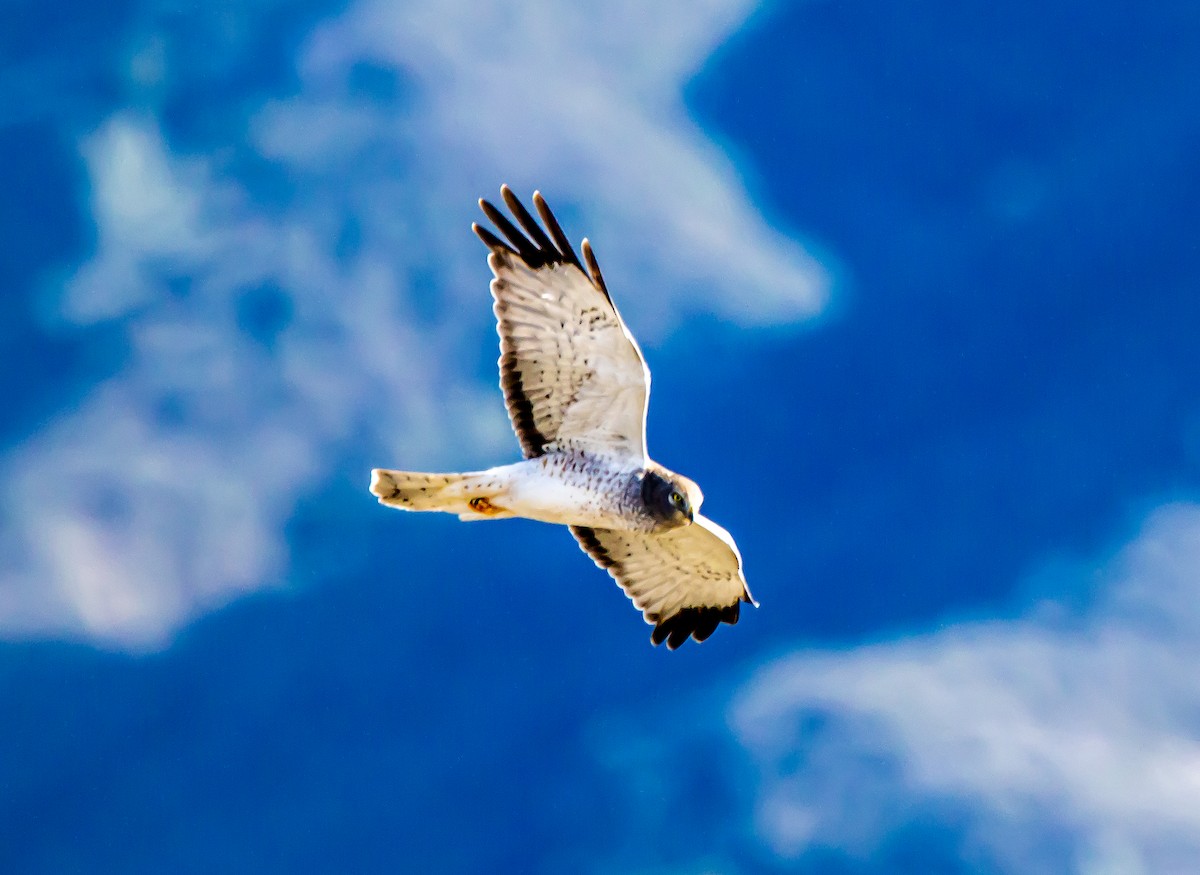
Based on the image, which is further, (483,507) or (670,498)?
(483,507)

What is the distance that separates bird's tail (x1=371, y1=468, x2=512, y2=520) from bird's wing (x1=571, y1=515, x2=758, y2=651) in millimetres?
1791

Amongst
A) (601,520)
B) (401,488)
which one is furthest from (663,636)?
(401,488)

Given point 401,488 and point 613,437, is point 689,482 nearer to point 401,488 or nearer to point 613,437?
point 613,437

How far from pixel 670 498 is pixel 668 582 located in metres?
2.19

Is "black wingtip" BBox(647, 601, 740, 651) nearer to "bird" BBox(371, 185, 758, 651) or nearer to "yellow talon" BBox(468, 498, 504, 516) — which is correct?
"bird" BBox(371, 185, 758, 651)

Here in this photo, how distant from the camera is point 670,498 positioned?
10.3 meters

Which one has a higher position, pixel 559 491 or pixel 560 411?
pixel 560 411

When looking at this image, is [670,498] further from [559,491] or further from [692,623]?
[692,623]

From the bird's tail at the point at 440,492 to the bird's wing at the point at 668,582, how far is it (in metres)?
1.79

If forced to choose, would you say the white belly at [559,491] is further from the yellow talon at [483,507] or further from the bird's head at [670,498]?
the bird's head at [670,498]

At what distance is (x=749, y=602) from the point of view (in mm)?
12102

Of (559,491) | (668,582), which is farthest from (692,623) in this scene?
(559,491)

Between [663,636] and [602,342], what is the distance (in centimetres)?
324

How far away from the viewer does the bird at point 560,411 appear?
10.2 m
